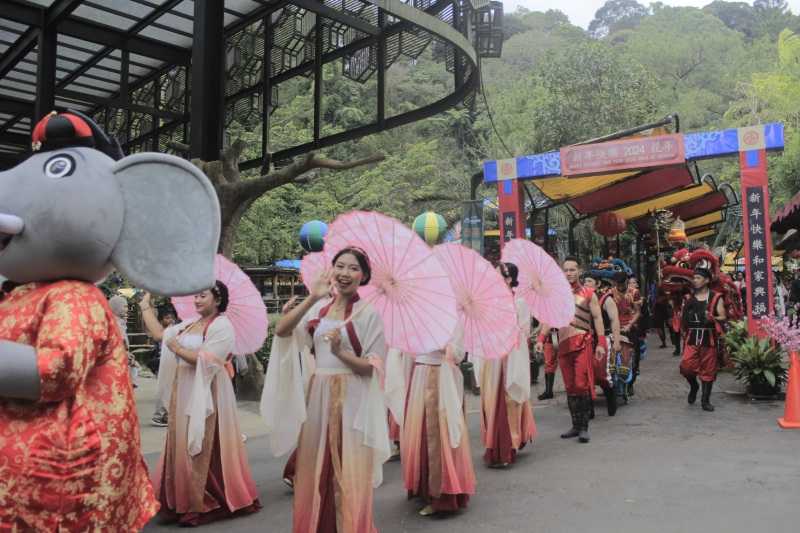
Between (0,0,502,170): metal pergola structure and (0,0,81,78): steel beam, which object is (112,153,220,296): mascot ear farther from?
(0,0,81,78): steel beam

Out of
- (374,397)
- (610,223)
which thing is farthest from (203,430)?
(610,223)

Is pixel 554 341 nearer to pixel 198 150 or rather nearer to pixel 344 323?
pixel 198 150

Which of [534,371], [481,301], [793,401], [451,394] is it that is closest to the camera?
[481,301]

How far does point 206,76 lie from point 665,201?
483 inches

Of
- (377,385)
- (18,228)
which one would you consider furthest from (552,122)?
(18,228)

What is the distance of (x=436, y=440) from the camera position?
438 centimetres

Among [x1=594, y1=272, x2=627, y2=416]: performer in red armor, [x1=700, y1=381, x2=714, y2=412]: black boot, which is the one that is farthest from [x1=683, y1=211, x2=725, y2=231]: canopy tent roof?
[x1=594, y1=272, x2=627, y2=416]: performer in red armor

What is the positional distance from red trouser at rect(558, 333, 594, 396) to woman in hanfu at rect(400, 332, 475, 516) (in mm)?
2164

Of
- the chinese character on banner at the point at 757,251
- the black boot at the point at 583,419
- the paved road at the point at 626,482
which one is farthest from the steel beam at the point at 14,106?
the chinese character on banner at the point at 757,251

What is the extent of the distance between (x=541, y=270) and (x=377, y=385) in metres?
2.66

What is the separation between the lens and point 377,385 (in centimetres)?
339

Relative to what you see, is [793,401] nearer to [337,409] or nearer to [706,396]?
[706,396]

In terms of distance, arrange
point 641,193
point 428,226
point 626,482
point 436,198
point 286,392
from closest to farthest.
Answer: point 286,392 → point 626,482 → point 428,226 → point 641,193 → point 436,198

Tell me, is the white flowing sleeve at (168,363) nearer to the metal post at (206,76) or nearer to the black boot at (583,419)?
the metal post at (206,76)
